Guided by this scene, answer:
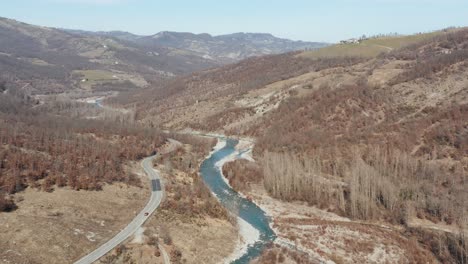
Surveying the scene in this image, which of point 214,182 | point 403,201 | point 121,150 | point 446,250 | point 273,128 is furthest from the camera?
point 273,128

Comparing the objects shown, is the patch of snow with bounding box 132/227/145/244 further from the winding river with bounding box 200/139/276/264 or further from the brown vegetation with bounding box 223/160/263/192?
the brown vegetation with bounding box 223/160/263/192

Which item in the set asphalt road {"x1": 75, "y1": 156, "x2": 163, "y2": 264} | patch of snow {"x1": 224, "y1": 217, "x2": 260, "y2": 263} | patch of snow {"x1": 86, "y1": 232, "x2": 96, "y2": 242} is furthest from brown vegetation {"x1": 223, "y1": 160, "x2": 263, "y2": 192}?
patch of snow {"x1": 86, "y1": 232, "x2": 96, "y2": 242}

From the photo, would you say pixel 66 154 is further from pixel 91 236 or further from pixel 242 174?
pixel 91 236

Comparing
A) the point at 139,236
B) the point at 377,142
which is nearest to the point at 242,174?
the point at 377,142

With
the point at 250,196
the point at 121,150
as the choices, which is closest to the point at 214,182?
the point at 250,196

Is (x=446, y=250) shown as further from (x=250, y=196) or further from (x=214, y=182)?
(x=214, y=182)

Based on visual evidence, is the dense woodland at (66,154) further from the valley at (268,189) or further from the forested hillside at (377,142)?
the forested hillside at (377,142)
